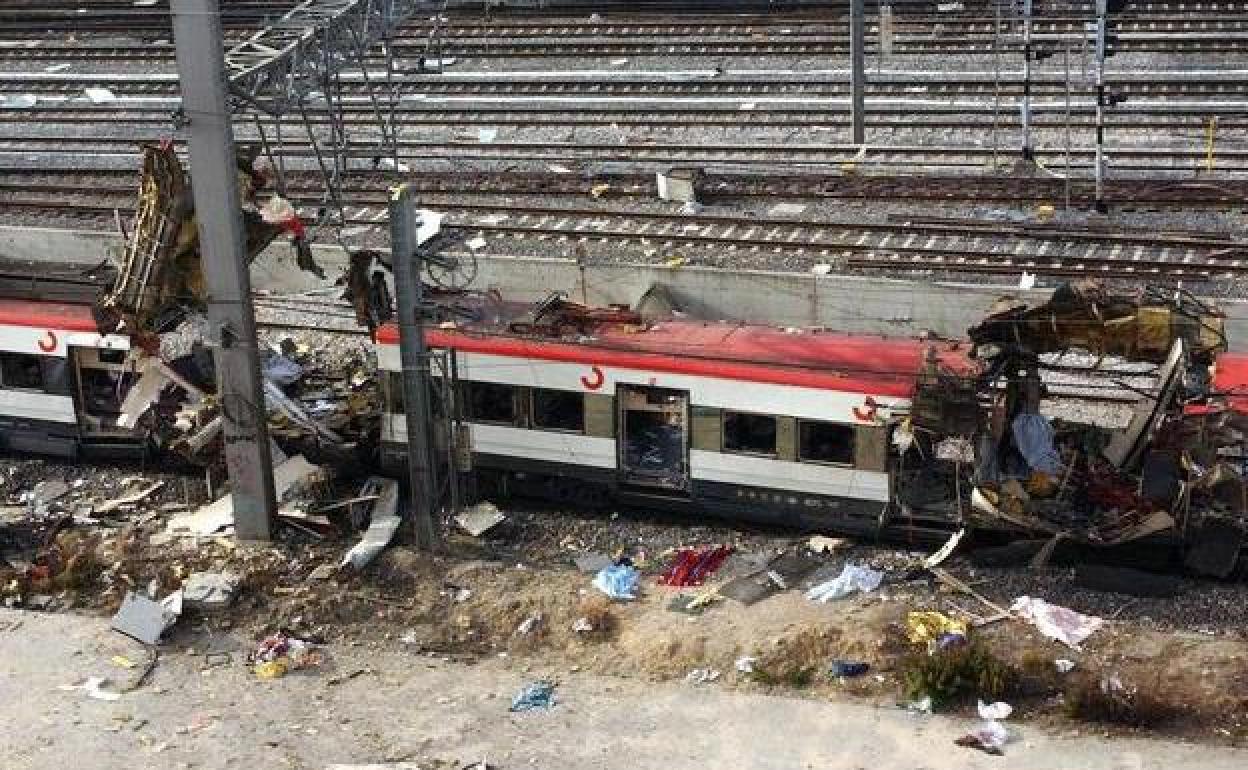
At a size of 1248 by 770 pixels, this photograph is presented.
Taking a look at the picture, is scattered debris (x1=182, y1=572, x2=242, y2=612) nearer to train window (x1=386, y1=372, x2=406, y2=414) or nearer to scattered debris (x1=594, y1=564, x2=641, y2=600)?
train window (x1=386, y1=372, x2=406, y2=414)

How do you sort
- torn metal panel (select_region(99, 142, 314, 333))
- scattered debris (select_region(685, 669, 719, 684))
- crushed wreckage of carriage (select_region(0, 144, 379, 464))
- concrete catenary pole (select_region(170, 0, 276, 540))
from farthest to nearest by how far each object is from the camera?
crushed wreckage of carriage (select_region(0, 144, 379, 464))
torn metal panel (select_region(99, 142, 314, 333))
concrete catenary pole (select_region(170, 0, 276, 540))
scattered debris (select_region(685, 669, 719, 684))

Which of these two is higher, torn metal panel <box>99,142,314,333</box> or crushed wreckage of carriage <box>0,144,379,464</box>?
torn metal panel <box>99,142,314,333</box>

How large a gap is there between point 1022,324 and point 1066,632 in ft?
10.8

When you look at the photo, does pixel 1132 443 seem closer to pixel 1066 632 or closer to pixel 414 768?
pixel 1066 632

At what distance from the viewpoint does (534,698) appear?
1598cm

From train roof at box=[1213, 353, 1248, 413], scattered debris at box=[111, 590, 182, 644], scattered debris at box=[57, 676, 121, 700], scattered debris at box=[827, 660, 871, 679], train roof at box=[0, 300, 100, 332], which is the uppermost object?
train roof at box=[0, 300, 100, 332]

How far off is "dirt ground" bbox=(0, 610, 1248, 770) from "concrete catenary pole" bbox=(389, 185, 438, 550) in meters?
2.18

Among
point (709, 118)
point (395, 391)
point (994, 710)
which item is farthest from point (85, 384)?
point (709, 118)

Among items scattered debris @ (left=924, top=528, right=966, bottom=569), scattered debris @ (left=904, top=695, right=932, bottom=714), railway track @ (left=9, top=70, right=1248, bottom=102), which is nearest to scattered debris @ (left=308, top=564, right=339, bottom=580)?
scattered debris @ (left=924, top=528, right=966, bottom=569)

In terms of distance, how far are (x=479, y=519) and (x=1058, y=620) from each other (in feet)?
23.0

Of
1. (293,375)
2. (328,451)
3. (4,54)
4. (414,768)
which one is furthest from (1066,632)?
(4,54)

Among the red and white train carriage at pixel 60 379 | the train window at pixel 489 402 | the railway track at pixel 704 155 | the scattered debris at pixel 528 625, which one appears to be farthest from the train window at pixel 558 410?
the railway track at pixel 704 155

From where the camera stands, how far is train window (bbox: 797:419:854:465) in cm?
1803

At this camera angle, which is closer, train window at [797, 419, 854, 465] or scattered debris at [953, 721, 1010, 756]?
scattered debris at [953, 721, 1010, 756]
